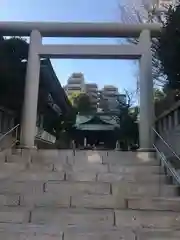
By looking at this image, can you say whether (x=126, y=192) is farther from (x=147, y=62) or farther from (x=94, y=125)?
(x=94, y=125)

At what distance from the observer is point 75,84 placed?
1548 cm

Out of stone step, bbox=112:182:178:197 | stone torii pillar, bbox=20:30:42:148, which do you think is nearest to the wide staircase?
stone step, bbox=112:182:178:197

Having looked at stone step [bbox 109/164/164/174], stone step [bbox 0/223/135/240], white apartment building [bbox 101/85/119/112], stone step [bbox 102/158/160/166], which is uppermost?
white apartment building [bbox 101/85/119/112]

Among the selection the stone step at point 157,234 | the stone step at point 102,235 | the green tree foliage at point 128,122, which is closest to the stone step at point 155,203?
the stone step at point 157,234

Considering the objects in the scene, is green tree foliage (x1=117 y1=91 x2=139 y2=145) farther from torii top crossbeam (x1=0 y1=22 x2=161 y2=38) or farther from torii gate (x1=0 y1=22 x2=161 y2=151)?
torii top crossbeam (x1=0 y1=22 x2=161 y2=38)

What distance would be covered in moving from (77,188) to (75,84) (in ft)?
38.8

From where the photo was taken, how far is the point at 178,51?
15.3ft

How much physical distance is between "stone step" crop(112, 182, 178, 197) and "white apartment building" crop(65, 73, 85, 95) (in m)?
9.79

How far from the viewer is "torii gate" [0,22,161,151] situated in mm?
6941

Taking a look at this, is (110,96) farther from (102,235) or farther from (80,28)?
(102,235)

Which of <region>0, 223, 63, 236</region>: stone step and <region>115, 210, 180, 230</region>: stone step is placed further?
<region>115, 210, 180, 230</region>: stone step

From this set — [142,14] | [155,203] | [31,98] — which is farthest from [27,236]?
[142,14]

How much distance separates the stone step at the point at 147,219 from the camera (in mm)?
3119

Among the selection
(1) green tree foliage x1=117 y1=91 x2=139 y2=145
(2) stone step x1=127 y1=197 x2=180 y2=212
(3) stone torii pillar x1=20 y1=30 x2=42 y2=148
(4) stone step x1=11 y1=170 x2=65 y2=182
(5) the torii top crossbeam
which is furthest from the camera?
(1) green tree foliage x1=117 y1=91 x2=139 y2=145
